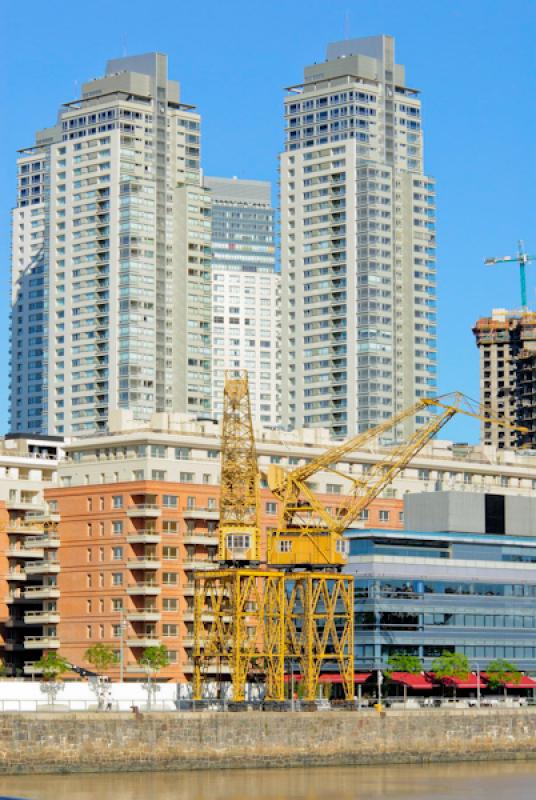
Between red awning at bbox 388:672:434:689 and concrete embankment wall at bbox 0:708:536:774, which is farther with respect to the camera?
red awning at bbox 388:672:434:689

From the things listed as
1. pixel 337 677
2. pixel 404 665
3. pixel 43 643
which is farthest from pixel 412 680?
pixel 43 643

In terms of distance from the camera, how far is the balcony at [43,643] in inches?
7461

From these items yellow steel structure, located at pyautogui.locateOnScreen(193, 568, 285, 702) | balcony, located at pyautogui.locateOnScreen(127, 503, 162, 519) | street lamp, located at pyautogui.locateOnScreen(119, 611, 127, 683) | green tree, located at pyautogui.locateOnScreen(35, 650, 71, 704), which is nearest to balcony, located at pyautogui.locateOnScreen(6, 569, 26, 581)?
balcony, located at pyautogui.locateOnScreen(127, 503, 162, 519)

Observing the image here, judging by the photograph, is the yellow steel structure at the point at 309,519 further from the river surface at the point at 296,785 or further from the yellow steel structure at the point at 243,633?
the river surface at the point at 296,785

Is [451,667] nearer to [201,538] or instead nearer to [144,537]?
[201,538]

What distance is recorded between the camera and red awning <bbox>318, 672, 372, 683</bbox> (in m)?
170

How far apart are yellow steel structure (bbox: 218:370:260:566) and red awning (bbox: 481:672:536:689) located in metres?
28.1

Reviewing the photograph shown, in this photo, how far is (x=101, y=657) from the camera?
176125mm

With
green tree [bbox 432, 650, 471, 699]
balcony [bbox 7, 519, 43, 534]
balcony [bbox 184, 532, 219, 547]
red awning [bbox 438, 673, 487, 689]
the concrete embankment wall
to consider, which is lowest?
the concrete embankment wall

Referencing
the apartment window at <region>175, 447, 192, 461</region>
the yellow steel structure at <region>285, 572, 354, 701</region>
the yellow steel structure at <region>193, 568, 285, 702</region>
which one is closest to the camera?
the yellow steel structure at <region>193, 568, 285, 702</region>

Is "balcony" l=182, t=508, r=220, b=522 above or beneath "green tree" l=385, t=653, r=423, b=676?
above

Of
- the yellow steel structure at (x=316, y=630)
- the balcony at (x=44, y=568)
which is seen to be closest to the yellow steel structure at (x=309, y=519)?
the yellow steel structure at (x=316, y=630)

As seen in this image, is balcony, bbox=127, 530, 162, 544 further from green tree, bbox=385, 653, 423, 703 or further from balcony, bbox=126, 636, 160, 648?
green tree, bbox=385, 653, 423, 703

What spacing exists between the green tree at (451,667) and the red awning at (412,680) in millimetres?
1082
